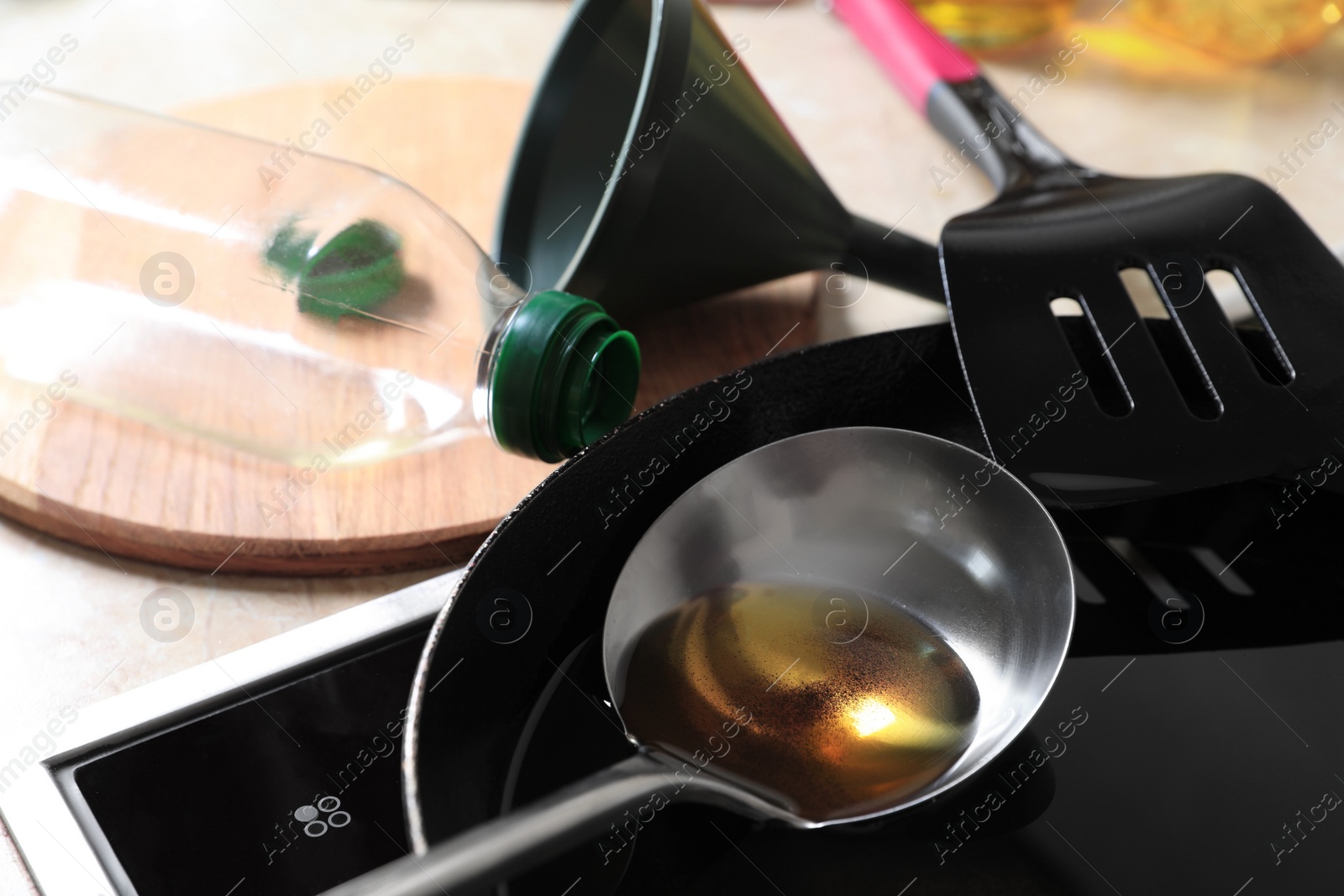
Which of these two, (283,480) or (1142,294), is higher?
(283,480)

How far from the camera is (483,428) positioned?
0.46 meters

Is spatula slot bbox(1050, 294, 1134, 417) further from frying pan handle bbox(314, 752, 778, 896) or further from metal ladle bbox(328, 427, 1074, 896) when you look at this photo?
frying pan handle bbox(314, 752, 778, 896)

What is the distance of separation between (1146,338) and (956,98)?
26 centimetres

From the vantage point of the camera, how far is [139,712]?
346 millimetres

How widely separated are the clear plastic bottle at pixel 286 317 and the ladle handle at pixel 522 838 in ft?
0.50

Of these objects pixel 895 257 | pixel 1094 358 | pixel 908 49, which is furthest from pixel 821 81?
pixel 1094 358

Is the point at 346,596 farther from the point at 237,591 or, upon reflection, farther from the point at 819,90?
the point at 819,90

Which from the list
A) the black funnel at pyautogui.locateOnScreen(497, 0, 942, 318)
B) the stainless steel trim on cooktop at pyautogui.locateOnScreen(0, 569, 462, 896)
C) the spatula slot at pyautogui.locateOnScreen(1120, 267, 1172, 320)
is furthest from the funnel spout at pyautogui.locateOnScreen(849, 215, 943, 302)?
the stainless steel trim on cooktop at pyautogui.locateOnScreen(0, 569, 462, 896)

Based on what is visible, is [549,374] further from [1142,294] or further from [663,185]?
[1142,294]

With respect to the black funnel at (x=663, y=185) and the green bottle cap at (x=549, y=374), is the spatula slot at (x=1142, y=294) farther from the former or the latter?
the green bottle cap at (x=549, y=374)

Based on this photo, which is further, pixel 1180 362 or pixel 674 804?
pixel 1180 362

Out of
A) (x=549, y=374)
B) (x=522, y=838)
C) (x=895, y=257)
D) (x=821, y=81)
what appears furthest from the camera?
(x=821, y=81)

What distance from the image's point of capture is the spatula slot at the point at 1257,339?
1.38 ft

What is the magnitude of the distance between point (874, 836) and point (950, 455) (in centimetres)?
13
